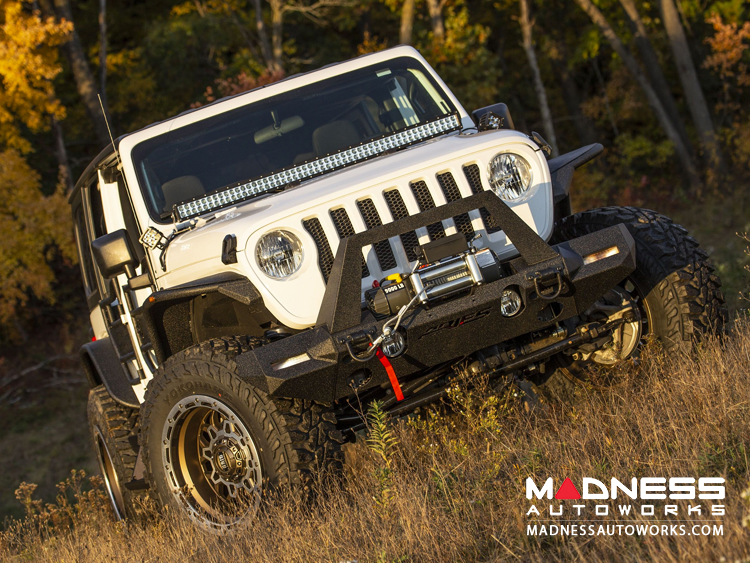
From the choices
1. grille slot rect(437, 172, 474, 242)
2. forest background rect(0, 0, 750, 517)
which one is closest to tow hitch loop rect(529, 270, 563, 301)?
grille slot rect(437, 172, 474, 242)

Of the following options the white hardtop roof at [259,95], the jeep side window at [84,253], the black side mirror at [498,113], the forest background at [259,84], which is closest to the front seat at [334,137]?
the white hardtop roof at [259,95]

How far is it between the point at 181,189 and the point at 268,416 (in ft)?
6.43

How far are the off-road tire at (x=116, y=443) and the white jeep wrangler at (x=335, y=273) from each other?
3 centimetres

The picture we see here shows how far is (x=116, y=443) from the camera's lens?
596cm

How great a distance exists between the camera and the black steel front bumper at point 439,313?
398cm

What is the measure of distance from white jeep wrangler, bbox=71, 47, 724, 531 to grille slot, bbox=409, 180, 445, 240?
13 millimetres

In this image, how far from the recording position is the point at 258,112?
570 cm

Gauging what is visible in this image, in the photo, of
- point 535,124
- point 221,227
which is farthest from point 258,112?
point 535,124

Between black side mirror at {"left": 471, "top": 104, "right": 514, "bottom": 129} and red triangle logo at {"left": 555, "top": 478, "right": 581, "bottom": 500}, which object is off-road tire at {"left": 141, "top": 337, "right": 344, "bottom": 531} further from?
black side mirror at {"left": 471, "top": 104, "right": 514, "bottom": 129}

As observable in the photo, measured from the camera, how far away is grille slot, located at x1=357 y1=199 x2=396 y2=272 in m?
4.53

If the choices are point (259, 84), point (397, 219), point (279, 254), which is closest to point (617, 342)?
point (397, 219)

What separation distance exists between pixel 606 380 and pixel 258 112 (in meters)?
2.87

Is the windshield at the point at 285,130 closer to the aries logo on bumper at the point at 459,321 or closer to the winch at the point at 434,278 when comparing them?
the winch at the point at 434,278

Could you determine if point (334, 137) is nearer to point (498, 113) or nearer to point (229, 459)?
point (498, 113)
